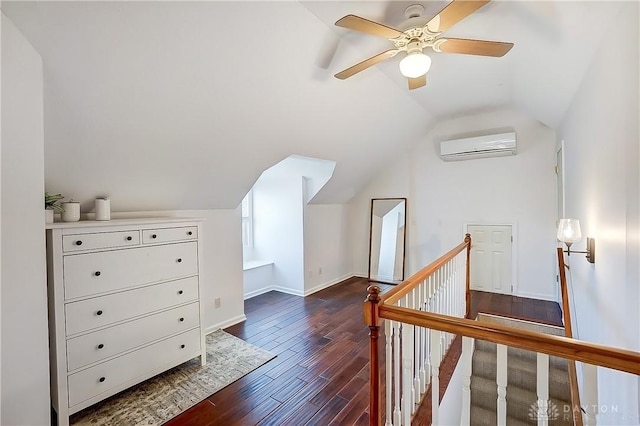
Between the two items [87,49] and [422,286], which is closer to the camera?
[87,49]

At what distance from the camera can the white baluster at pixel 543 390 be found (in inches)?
42.1

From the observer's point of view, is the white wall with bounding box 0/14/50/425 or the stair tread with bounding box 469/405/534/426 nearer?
the white wall with bounding box 0/14/50/425

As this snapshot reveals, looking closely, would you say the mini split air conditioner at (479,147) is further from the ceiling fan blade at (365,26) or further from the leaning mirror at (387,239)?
the ceiling fan blade at (365,26)

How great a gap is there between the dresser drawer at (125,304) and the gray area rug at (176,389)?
0.60 metres

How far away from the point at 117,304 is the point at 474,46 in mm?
2978

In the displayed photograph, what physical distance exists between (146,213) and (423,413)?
2881 millimetres

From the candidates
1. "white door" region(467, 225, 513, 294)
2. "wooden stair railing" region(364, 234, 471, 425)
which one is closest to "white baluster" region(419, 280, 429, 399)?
"wooden stair railing" region(364, 234, 471, 425)

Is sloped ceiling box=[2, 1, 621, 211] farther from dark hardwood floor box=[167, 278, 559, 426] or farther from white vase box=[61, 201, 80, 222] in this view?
dark hardwood floor box=[167, 278, 559, 426]

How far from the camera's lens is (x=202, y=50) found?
1.91 m

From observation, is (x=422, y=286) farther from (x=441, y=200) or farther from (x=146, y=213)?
(x=441, y=200)

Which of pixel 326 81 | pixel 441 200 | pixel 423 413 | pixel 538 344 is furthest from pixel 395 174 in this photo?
pixel 538 344

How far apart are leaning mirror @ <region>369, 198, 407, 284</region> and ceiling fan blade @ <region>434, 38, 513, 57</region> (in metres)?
3.47

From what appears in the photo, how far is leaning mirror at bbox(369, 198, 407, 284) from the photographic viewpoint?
5.21 metres

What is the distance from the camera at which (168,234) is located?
8.03ft
